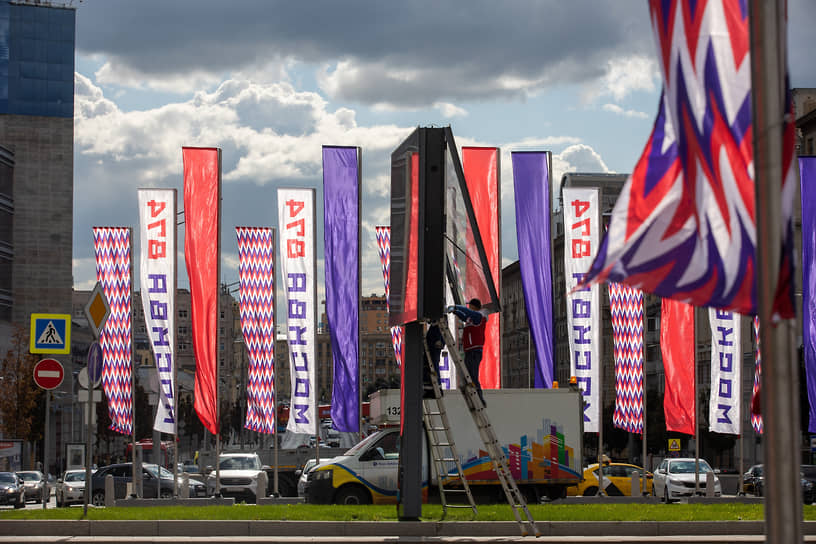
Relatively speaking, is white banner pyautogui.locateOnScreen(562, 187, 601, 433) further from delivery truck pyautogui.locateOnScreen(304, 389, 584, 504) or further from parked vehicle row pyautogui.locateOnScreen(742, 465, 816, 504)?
parked vehicle row pyautogui.locateOnScreen(742, 465, 816, 504)

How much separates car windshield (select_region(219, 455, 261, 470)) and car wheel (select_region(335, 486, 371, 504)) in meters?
12.5

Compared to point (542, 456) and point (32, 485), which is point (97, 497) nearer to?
point (32, 485)

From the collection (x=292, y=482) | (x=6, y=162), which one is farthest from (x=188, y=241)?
(x=6, y=162)

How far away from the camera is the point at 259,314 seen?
100 feet

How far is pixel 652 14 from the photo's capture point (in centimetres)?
664

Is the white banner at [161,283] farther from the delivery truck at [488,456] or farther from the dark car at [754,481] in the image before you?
the dark car at [754,481]

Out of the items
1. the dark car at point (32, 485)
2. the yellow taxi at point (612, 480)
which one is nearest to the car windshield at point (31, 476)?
the dark car at point (32, 485)

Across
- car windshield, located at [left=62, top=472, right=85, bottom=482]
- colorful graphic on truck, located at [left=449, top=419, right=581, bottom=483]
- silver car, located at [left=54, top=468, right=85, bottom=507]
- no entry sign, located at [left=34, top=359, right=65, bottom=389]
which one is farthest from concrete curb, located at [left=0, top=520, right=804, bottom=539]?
car windshield, located at [left=62, top=472, right=85, bottom=482]

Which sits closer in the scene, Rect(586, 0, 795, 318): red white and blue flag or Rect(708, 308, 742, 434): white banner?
Rect(586, 0, 795, 318): red white and blue flag

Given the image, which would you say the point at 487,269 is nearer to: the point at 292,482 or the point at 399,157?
the point at 399,157

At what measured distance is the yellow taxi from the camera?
110 ft

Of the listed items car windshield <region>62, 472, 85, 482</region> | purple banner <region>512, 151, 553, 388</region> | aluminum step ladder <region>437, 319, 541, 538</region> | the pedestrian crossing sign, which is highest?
purple banner <region>512, 151, 553, 388</region>

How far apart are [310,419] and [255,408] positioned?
2.14m

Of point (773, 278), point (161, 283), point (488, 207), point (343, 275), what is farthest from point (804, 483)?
point (773, 278)
